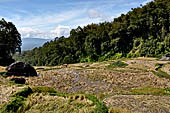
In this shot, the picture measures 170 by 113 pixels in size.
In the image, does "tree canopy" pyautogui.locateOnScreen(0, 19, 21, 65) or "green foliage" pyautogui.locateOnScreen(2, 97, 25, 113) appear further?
"tree canopy" pyautogui.locateOnScreen(0, 19, 21, 65)

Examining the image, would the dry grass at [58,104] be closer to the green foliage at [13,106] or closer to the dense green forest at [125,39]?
the green foliage at [13,106]

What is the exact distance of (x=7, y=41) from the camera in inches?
2365

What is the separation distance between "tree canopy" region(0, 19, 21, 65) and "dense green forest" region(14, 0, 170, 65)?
2626cm

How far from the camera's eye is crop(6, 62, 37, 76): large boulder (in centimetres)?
3307

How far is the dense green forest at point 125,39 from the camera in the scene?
212 ft

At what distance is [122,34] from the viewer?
75438 millimetres

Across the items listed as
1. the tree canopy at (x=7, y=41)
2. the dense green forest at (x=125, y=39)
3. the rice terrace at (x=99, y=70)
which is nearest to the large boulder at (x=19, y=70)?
the rice terrace at (x=99, y=70)

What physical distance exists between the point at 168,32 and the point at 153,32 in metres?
6.54

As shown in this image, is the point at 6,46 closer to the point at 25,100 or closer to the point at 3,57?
the point at 3,57

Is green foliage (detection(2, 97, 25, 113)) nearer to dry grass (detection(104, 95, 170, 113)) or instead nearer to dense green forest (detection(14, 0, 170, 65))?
dry grass (detection(104, 95, 170, 113))

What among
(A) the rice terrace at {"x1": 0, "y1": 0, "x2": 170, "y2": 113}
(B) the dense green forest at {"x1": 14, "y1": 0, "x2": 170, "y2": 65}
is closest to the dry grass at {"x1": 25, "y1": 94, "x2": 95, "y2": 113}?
(A) the rice terrace at {"x1": 0, "y1": 0, "x2": 170, "y2": 113}

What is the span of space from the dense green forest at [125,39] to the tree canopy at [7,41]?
26.3 meters

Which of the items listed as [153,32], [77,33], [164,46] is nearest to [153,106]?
[164,46]

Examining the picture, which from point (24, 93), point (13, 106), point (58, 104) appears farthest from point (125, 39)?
point (13, 106)
